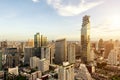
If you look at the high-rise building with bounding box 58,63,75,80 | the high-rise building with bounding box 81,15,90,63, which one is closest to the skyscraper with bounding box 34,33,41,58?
the high-rise building with bounding box 81,15,90,63

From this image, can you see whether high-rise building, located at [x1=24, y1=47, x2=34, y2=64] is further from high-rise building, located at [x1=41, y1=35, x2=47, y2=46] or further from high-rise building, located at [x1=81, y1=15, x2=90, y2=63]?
high-rise building, located at [x1=81, y1=15, x2=90, y2=63]

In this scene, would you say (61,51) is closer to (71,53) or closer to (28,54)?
(71,53)

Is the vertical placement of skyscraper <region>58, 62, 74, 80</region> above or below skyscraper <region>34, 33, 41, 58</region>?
below

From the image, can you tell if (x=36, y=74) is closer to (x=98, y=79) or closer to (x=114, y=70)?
(x=98, y=79)

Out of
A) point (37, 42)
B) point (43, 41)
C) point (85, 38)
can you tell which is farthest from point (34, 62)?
point (85, 38)

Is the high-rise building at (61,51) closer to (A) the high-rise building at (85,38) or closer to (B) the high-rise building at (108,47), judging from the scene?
(A) the high-rise building at (85,38)

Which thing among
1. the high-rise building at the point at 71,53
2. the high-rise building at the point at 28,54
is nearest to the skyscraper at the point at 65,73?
the high-rise building at the point at 71,53
